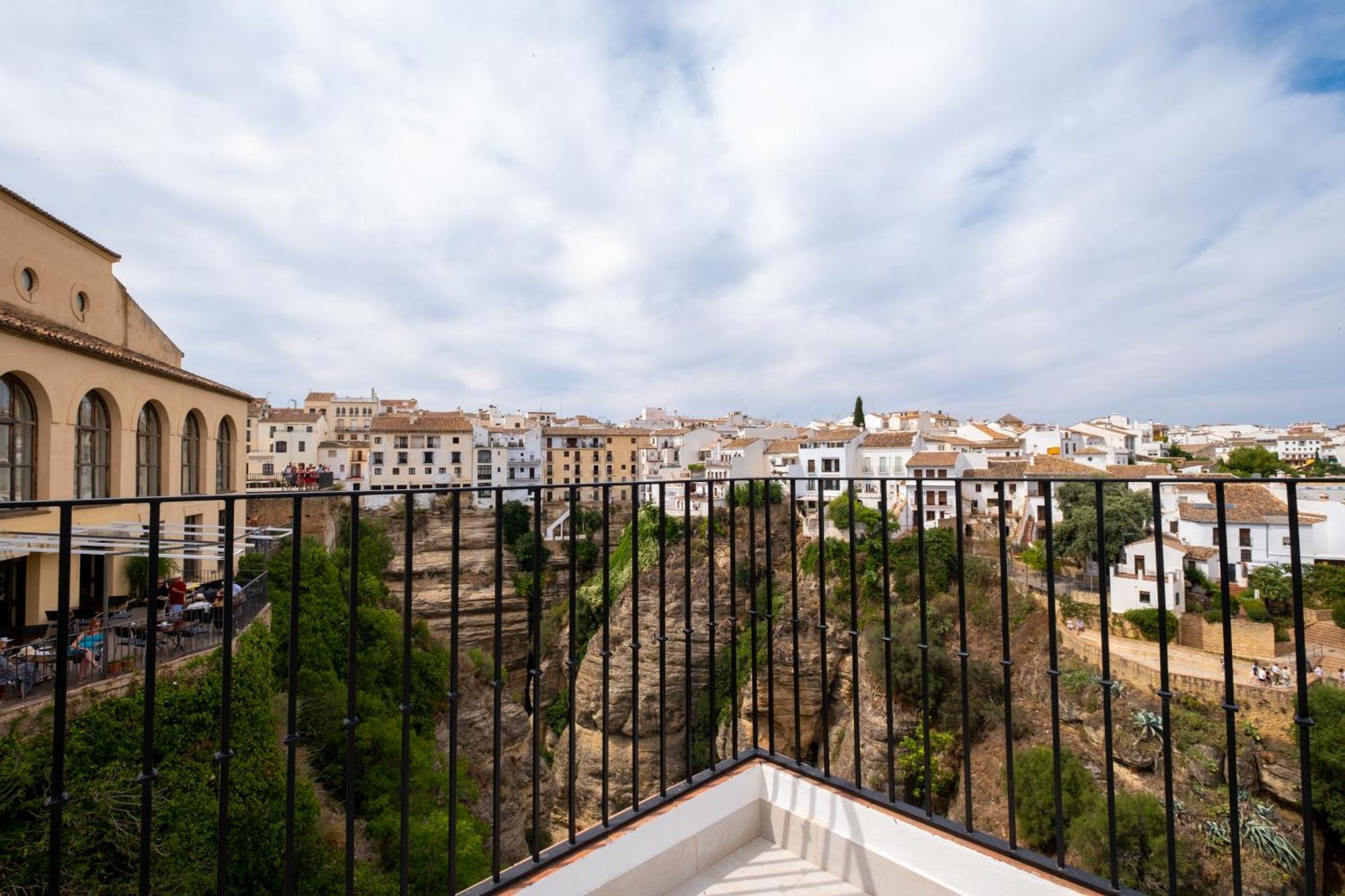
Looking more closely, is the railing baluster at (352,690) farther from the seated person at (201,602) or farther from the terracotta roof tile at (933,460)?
the terracotta roof tile at (933,460)

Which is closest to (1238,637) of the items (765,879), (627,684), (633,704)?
(627,684)

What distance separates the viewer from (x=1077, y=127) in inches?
308

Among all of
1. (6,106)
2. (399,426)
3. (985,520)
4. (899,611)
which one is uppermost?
(6,106)

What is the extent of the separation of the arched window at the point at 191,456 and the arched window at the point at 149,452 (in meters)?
0.78

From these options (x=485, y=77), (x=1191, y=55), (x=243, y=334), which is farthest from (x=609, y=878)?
(x=243, y=334)

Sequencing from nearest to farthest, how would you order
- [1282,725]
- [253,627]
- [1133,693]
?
1. [253,627]
2. [1282,725]
3. [1133,693]

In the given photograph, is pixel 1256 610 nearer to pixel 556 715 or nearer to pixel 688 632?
pixel 556 715

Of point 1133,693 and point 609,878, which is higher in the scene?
point 609,878

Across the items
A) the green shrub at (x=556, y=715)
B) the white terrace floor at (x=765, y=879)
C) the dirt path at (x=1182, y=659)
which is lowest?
the green shrub at (x=556, y=715)

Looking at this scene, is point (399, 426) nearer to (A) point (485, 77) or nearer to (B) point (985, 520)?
(B) point (985, 520)

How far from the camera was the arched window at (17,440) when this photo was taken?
8852mm

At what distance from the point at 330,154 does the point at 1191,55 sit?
10098 millimetres

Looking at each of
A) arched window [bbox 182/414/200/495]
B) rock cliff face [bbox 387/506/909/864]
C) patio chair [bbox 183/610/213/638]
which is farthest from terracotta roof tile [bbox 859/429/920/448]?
patio chair [bbox 183/610/213/638]

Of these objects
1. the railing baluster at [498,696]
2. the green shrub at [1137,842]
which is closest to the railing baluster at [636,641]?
the railing baluster at [498,696]
